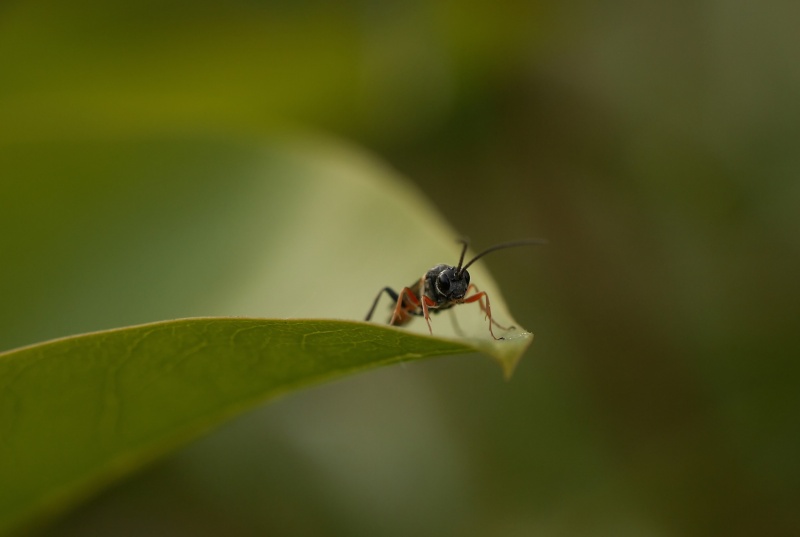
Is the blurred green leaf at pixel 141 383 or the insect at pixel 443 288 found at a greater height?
the blurred green leaf at pixel 141 383

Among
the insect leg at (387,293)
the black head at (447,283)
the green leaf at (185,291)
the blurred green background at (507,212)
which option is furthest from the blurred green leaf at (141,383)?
the black head at (447,283)

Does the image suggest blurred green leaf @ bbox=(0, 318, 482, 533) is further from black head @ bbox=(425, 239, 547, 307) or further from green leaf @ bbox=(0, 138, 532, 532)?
black head @ bbox=(425, 239, 547, 307)

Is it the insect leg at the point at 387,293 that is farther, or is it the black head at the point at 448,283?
the black head at the point at 448,283

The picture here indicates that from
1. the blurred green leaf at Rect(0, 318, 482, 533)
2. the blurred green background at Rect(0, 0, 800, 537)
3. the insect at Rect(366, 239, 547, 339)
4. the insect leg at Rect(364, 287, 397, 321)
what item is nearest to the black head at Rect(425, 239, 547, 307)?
the insect at Rect(366, 239, 547, 339)

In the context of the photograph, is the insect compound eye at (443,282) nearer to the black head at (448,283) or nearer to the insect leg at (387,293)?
the black head at (448,283)

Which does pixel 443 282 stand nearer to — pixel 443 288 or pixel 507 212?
pixel 443 288

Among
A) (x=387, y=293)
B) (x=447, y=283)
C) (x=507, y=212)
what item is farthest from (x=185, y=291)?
(x=507, y=212)
